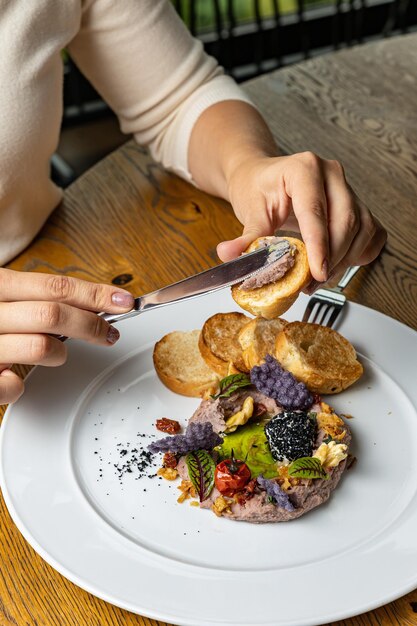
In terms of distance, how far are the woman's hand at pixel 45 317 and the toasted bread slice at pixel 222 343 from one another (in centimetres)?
18

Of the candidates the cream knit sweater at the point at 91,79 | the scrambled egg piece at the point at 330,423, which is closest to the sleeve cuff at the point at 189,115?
the cream knit sweater at the point at 91,79

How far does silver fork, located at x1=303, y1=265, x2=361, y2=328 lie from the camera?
1.31 metres

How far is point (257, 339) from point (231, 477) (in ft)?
0.96

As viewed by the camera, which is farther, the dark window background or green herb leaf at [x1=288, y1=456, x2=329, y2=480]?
the dark window background

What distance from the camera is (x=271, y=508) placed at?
97 cm

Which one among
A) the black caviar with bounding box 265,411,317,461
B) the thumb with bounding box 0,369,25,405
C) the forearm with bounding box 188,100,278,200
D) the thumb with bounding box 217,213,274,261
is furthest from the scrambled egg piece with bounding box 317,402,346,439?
the forearm with bounding box 188,100,278,200

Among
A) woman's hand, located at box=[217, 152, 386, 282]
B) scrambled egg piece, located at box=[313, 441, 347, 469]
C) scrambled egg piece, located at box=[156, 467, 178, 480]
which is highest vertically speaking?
woman's hand, located at box=[217, 152, 386, 282]

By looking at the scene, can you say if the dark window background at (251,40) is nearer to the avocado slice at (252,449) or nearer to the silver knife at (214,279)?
the silver knife at (214,279)

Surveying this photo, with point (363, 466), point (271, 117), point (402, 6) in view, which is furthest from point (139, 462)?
point (402, 6)

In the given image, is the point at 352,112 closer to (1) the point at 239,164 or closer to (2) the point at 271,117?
(2) the point at 271,117

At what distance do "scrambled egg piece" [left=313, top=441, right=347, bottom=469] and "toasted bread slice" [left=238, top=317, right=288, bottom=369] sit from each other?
22 centimetres

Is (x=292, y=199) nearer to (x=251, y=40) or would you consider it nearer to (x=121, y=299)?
(x=121, y=299)

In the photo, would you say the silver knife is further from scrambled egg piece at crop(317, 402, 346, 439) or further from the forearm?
the forearm

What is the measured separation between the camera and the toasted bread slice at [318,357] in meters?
1.17
